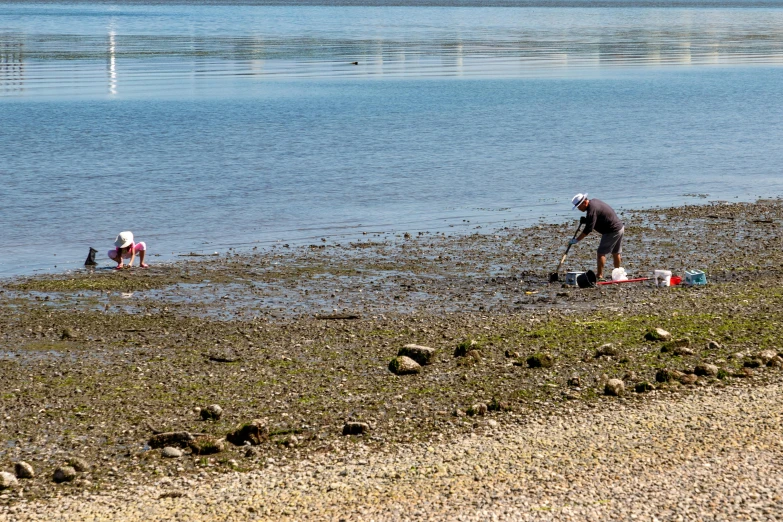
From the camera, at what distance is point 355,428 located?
11148 mm

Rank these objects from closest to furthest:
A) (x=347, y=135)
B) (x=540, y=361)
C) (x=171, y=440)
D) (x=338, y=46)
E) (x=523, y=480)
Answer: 1. (x=523, y=480)
2. (x=171, y=440)
3. (x=540, y=361)
4. (x=347, y=135)
5. (x=338, y=46)

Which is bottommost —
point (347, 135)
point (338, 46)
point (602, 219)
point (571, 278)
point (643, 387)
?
point (643, 387)

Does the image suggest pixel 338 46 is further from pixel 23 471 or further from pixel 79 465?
pixel 23 471

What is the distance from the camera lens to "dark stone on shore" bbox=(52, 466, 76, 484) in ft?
33.0

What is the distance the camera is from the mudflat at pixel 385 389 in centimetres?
975

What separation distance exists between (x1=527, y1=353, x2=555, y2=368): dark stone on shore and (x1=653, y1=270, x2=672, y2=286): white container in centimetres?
540

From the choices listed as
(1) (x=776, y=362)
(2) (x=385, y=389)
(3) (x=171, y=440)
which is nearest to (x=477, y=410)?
(2) (x=385, y=389)

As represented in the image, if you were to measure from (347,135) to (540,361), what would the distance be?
2743cm

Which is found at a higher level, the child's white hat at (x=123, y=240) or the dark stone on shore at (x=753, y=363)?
the child's white hat at (x=123, y=240)

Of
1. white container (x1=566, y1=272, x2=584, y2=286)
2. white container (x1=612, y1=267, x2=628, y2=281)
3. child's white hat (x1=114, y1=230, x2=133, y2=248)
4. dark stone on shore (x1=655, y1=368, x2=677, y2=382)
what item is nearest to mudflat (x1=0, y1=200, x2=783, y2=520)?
dark stone on shore (x1=655, y1=368, x2=677, y2=382)

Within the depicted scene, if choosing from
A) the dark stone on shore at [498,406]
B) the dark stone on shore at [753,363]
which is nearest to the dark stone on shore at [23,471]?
the dark stone on shore at [498,406]

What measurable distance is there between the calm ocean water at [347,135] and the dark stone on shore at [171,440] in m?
9.73

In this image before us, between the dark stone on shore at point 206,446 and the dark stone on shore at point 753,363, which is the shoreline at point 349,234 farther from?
the dark stone on shore at point 753,363

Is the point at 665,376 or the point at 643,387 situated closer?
the point at 643,387
